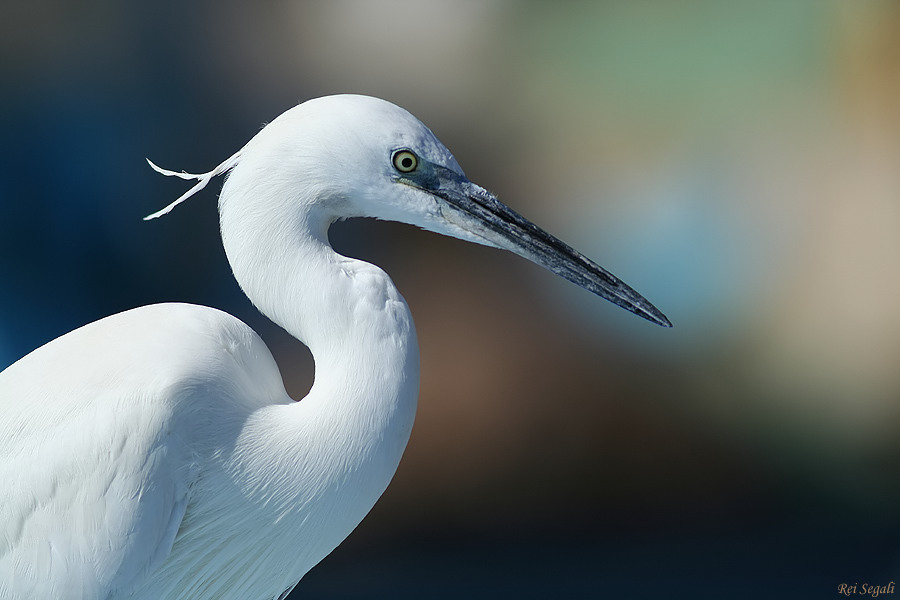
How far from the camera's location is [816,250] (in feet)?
11.5

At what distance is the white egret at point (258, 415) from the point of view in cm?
129

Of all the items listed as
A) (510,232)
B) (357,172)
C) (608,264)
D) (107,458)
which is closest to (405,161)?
(357,172)

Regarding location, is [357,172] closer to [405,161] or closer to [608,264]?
[405,161]

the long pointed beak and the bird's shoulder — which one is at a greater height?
the long pointed beak

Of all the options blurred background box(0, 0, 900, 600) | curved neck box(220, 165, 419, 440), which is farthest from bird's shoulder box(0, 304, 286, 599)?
blurred background box(0, 0, 900, 600)

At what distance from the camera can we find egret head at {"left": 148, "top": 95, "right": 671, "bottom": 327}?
132cm

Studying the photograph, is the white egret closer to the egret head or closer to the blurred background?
the egret head

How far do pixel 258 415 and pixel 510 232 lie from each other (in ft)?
1.44

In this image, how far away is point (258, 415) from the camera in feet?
4.53

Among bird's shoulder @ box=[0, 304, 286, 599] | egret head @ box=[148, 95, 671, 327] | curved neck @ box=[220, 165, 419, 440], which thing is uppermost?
egret head @ box=[148, 95, 671, 327]

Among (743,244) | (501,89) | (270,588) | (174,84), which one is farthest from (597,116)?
(270,588)

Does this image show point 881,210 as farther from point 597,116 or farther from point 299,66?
point 299,66

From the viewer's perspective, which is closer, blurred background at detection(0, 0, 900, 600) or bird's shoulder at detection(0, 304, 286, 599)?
bird's shoulder at detection(0, 304, 286, 599)

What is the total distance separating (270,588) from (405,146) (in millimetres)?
662
